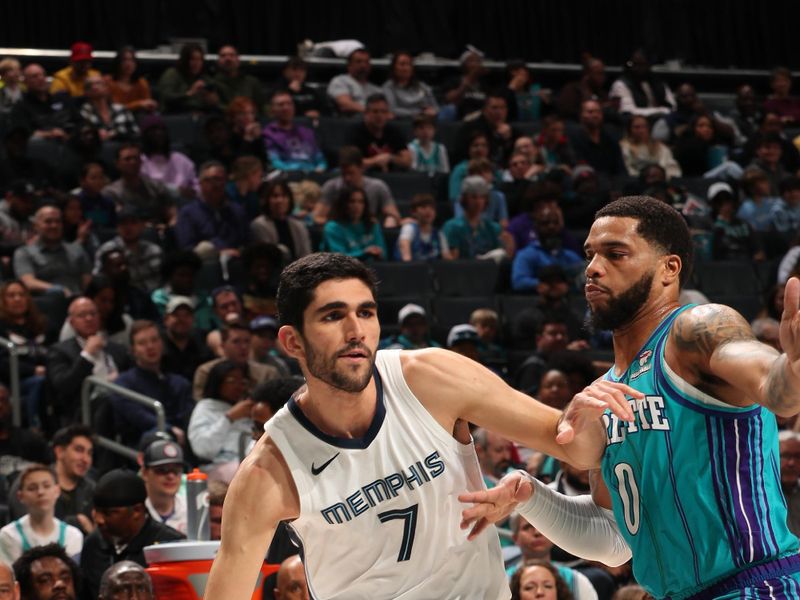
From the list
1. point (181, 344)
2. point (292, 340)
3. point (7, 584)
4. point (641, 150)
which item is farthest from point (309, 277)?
point (641, 150)

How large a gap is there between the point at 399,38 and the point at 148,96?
4566mm

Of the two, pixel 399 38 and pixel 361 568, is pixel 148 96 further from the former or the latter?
pixel 361 568

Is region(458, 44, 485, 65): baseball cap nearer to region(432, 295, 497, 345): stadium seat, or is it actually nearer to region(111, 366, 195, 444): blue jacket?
region(432, 295, 497, 345): stadium seat

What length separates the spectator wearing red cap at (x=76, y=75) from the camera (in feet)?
47.2

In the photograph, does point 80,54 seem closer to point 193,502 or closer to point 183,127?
point 183,127

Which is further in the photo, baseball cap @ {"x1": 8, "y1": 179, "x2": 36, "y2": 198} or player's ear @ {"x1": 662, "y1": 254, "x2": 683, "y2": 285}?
baseball cap @ {"x1": 8, "y1": 179, "x2": 36, "y2": 198}

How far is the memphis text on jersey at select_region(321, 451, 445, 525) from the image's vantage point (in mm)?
4363

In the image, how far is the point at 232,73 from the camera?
15.0 m

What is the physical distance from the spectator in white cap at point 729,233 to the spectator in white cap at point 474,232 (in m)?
2.42

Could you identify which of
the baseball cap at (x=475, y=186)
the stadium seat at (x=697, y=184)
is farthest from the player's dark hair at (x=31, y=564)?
the stadium seat at (x=697, y=184)

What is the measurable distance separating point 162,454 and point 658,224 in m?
4.84

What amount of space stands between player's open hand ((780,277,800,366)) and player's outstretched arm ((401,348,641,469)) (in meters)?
0.92

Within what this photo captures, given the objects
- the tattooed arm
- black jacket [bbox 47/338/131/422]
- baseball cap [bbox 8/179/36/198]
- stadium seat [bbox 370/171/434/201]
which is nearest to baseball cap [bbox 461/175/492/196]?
stadium seat [bbox 370/171/434/201]

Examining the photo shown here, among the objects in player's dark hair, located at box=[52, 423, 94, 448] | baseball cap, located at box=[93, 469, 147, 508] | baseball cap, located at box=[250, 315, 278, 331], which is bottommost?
baseball cap, located at box=[93, 469, 147, 508]
